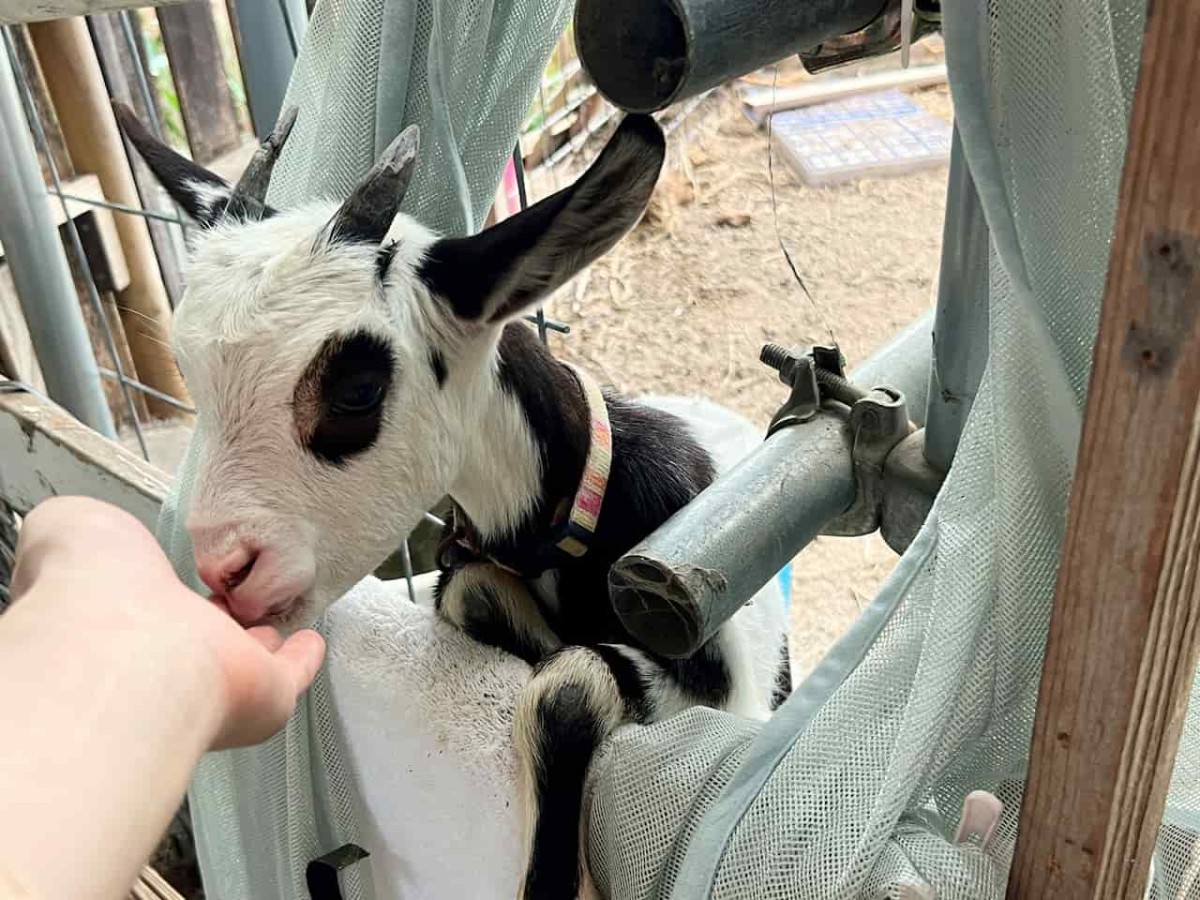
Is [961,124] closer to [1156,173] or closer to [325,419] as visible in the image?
[1156,173]

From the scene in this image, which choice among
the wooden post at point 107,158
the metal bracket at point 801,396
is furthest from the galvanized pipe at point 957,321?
the wooden post at point 107,158

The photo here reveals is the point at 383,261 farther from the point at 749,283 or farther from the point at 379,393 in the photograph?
the point at 749,283

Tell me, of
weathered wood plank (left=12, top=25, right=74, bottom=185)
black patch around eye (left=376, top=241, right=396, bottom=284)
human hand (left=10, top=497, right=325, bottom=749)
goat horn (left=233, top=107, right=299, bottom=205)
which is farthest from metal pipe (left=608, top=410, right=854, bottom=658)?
weathered wood plank (left=12, top=25, right=74, bottom=185)

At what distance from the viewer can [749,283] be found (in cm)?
398

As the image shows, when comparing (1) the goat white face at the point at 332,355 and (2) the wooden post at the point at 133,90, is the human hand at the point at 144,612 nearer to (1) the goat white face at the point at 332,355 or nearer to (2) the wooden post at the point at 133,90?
(1) the goat white face at the point at 332,355

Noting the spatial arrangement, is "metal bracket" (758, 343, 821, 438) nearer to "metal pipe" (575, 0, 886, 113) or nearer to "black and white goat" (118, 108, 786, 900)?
"black and white goat" (118, 108, 786, 900)

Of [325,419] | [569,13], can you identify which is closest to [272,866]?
[325,419]

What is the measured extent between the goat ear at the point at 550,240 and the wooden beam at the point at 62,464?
0.74 metres

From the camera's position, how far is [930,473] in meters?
0.89

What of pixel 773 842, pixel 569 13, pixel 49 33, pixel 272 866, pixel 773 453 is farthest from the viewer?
pixel 49 33

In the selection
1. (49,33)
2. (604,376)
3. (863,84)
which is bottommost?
(604,376)

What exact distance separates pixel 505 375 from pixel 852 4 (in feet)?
1.85

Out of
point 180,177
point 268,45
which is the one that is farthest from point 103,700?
point 268,45

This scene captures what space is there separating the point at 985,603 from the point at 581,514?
0.55 metres
